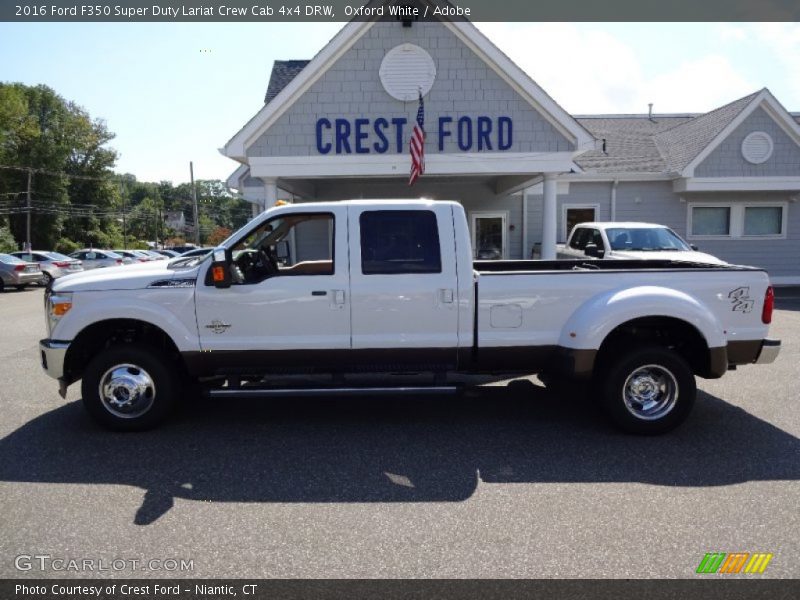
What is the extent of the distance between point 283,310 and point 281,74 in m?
15.7

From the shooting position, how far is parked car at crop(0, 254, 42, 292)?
22.3m

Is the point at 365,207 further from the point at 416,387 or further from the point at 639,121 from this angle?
the point at 639,121

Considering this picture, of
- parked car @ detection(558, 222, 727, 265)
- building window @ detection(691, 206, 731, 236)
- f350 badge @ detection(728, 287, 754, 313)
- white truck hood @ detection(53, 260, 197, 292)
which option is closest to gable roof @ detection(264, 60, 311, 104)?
parked car @ detection(558, 222, 727, 265)

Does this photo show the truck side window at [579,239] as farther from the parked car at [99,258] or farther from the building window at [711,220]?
the parked car at [99,258]

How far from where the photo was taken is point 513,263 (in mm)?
7008

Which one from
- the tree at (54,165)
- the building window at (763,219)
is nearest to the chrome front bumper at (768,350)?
the building window at (763,219)

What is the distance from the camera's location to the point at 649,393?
5.30 meters

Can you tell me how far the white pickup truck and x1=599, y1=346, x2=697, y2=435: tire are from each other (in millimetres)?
11

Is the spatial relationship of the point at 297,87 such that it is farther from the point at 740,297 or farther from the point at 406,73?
the point at 740,297

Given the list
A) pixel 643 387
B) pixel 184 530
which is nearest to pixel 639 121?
pixel 643 387

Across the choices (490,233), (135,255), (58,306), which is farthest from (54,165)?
(58,306)

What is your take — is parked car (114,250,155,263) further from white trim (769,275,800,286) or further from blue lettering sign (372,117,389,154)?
white trim (769,275,800,286)

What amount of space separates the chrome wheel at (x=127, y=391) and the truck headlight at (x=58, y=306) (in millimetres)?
646

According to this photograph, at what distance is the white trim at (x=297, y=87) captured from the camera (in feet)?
40.3
